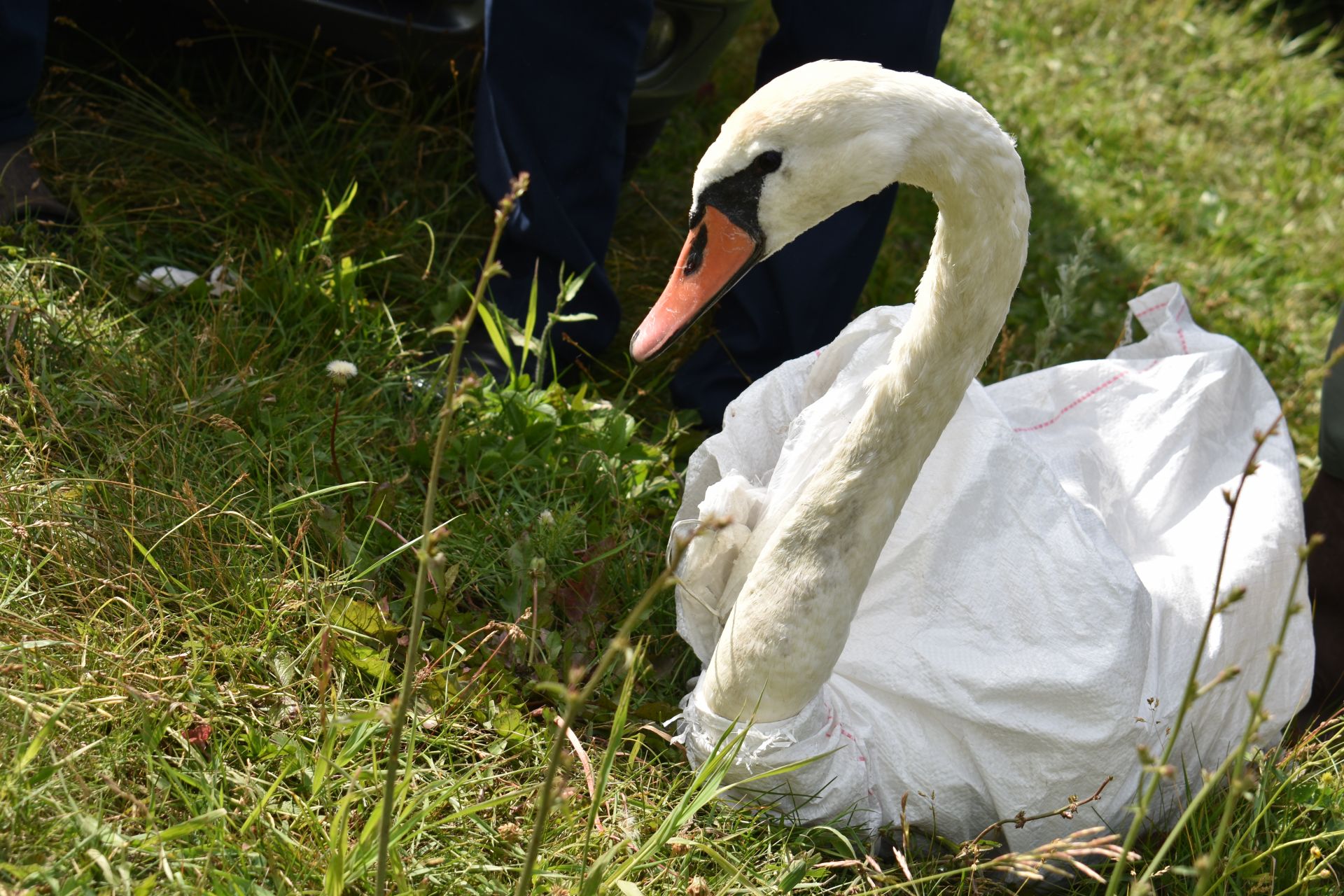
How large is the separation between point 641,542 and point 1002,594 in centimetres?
75

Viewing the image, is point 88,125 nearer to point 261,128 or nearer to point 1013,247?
point 261,128

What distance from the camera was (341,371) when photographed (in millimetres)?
2363

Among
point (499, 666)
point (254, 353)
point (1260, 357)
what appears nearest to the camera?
point (499, 666)

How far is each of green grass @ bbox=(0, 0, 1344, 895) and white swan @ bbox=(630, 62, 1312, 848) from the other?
166 mm

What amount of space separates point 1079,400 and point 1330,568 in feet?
A: 2.05

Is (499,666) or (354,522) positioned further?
(354,522)

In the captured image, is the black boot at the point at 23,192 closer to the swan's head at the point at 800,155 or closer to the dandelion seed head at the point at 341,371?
the dandelion seed head at the point at 341,371

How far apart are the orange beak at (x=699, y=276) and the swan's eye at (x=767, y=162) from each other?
90 mm

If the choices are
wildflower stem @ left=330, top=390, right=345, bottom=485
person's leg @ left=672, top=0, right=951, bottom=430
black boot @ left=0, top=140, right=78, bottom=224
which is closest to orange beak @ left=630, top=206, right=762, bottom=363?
wildflower stem @ left=330, top=390, right=345, bottom=485

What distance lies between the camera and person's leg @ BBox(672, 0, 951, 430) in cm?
255

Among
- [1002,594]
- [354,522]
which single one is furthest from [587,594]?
[1002,594]

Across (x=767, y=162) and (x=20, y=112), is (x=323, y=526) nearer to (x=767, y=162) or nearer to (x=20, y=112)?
(x=767, y=162)

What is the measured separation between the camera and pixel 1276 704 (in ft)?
7.36

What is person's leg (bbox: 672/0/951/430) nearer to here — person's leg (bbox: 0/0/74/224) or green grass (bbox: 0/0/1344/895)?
green grass (bbox: 0/0/1344/895)
